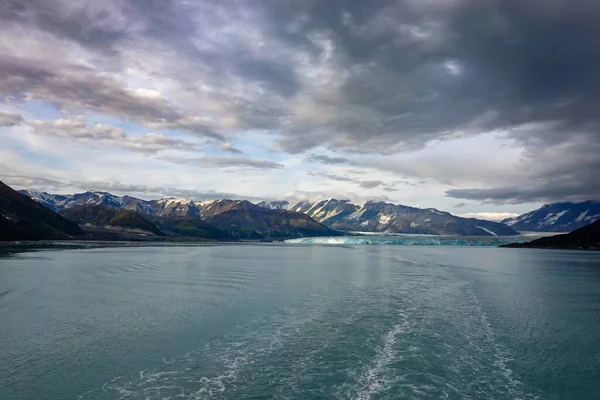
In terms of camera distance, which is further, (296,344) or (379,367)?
(296,344)

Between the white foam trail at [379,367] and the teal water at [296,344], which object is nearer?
the white foam trail at [379,367]

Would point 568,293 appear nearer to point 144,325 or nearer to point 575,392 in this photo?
point 575,392

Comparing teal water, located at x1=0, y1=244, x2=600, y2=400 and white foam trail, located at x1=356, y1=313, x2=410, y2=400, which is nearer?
white foam trail, located at x1=356, y1=313, x2=410, y2=400

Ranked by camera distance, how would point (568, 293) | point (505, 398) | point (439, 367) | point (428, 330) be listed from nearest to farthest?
point (505, 398), point (439, 367), point (428, 330), point (568, 293)

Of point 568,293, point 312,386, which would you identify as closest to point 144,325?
A: point 312,386

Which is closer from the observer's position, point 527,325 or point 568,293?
point 527,325

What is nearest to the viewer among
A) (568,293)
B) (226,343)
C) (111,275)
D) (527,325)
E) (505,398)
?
(505,398)
